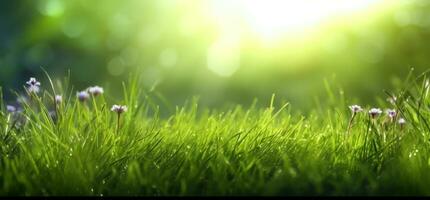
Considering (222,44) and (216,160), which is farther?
(222,44)

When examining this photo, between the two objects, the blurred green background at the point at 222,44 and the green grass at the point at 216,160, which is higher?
the blurred green background at the point at 222,44

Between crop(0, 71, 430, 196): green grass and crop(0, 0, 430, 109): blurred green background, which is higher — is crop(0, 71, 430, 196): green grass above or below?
below

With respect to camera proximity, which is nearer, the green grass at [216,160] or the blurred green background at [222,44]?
the green grass at [216,160]

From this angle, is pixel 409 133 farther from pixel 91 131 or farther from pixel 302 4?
pixel 302 4

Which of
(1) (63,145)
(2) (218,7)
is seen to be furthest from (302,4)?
(1) (63,145)

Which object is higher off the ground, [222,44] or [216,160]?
[222,44]
